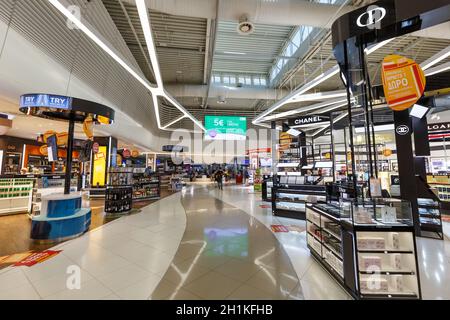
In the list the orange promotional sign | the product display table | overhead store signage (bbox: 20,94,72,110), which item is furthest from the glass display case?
overhead store signage (bbox: 20,94,72,110)

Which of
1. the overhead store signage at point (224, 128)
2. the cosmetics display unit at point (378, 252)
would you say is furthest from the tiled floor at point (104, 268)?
the overhead store signage at point (224, 128)

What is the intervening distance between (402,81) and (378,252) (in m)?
2.26

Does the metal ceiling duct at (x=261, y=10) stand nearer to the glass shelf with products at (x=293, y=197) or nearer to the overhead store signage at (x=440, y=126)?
the glass shelf with products at (x=293, y=197)

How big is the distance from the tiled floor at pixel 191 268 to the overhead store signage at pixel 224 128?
23.0 ft

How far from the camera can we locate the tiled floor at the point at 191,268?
2252 millimetres

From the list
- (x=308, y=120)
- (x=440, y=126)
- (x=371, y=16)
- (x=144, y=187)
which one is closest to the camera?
(x=371, y=16)

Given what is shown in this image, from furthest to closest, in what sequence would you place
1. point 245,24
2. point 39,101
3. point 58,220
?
point 245,24 < point 58,220 < point 39,101

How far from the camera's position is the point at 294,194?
19.1 ft

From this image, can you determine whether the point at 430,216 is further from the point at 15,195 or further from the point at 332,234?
the point at 15,195

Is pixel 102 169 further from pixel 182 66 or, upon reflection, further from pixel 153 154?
pixel 153 154

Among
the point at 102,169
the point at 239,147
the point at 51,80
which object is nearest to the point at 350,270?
the point at 51,80

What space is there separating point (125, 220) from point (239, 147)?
13812mm

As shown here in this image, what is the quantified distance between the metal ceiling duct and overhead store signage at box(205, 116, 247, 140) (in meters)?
6.58

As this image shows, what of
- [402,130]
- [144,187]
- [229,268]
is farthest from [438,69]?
[144,187]
